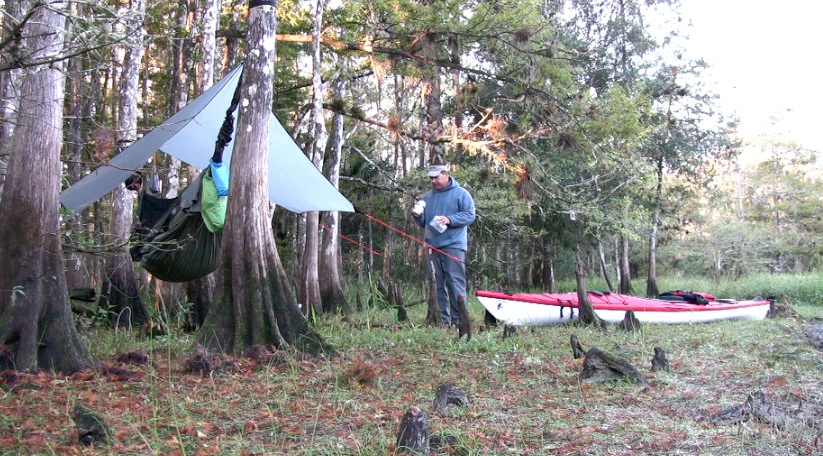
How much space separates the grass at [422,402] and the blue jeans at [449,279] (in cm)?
172

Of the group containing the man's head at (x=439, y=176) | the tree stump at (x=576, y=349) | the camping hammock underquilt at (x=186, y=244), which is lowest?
the tree stump at (x=576, y=349)

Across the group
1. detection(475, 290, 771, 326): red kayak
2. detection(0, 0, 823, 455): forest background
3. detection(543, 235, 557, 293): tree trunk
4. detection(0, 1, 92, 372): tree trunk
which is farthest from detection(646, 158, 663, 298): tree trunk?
detection(0, 1, 92, 372): tree trunk

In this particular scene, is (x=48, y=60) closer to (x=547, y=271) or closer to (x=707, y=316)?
(x=707, y=316)

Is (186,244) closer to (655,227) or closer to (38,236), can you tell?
(38,236)

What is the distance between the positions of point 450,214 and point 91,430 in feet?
18.1

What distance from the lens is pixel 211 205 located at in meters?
6.09

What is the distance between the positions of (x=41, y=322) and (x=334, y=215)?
6.75m

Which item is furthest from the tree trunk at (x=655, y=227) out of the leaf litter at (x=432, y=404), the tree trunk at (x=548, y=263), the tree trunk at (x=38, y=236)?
the tree trunk at (x=38, y=236)

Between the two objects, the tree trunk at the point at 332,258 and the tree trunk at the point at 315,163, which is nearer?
the tree trunk at the point at 315,163

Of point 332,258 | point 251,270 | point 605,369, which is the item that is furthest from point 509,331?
point 332,258

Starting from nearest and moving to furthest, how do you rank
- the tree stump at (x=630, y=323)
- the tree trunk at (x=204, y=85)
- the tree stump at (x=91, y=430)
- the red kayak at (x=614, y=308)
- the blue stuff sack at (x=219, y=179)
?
the tree stump at (x=91, y=430)
the blue stuff sack at (x=219, y=179)
the tree stump at (x=630, y=323)
the tree trunk at (x=204, y=85)
the red kayak at (x=614, y=308)

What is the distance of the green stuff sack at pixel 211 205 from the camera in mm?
6051

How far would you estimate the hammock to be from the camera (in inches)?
237

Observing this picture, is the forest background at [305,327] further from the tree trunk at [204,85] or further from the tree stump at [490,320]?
the tree stump at [490,320]
